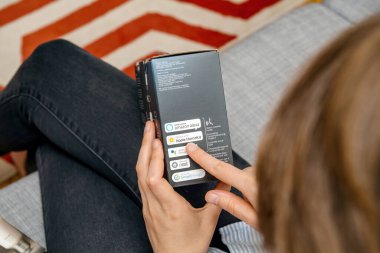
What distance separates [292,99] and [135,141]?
0.43 m

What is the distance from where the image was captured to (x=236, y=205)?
1.76 feet

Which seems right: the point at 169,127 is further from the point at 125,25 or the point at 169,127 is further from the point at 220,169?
the point at 125,25

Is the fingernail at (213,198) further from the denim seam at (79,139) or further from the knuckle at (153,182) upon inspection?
the denim seam at (79,139)

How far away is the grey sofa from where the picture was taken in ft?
2.74

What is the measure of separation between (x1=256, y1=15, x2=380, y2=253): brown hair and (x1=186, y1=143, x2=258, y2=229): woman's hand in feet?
0.50

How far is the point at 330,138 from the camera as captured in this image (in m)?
0.30

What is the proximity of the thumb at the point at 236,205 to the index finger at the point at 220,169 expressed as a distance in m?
0.02

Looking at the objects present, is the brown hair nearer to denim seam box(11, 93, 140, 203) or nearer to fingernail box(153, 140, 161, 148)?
fingernail box(153, 140, 161, 148)

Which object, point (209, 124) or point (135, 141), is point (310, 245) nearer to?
point (209, 124)

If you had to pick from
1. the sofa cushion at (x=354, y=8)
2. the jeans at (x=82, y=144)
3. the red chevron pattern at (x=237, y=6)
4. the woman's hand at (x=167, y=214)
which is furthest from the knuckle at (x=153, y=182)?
the red chevron pattern at (x=237, y=6)

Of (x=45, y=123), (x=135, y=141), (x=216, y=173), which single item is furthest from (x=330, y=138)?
(x=45, y=123)

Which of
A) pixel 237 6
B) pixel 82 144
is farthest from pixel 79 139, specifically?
pixel 237 6

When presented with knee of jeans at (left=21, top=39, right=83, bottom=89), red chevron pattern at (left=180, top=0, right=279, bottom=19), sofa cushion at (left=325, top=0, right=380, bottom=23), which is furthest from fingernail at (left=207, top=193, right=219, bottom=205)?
red chevron pattern at (left=180, top=0, right=279, bottom=19)

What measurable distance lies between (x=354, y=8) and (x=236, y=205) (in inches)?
24.9
